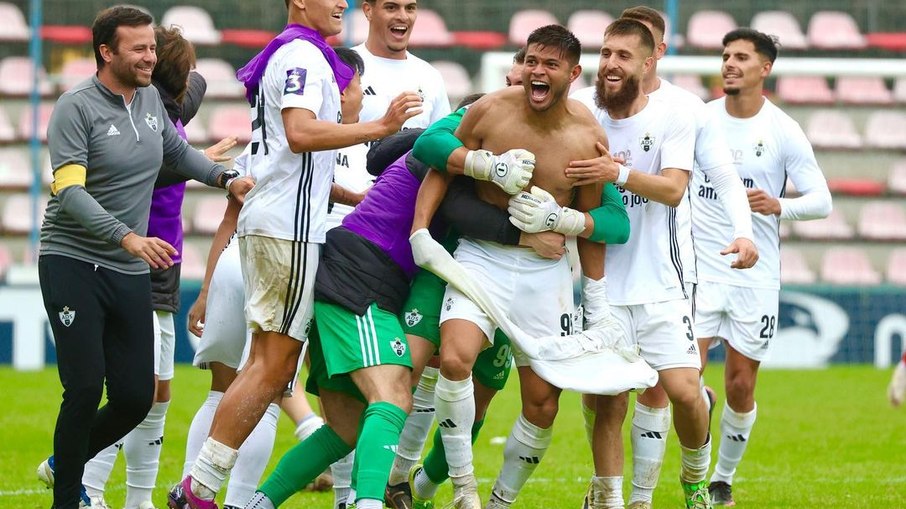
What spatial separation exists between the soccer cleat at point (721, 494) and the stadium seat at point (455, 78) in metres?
10.4

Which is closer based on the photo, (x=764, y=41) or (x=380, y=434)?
(x=380, y=434)

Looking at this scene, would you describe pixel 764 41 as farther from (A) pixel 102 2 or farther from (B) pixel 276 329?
(A) pixel 102 2

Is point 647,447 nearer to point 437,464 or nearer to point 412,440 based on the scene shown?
point 437,464

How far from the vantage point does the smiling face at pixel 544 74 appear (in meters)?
5.81

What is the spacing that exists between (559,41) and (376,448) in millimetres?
1954

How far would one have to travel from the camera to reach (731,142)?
27.6 feet

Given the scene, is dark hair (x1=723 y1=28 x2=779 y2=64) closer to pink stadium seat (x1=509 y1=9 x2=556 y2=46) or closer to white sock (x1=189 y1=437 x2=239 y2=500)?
white sock (x1=189 y1=437 x2=239 y2=500)

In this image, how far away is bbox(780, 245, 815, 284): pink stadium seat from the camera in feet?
56.3

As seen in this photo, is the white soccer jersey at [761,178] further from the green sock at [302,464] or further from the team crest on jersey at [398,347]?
the green sock at [302,464]

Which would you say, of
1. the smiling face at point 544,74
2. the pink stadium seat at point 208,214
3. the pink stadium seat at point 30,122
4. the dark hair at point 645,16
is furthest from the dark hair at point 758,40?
the pink stadium seat at point 30,122

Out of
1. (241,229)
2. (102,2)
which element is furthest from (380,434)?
(102,2)

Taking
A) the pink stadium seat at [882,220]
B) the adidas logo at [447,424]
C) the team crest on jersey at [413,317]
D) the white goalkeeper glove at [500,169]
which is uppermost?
the white goalkeeper glove at [500,169]

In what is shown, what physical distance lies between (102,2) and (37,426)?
8447 millimetres

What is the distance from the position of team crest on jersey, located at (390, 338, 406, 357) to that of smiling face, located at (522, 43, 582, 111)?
1.22m
